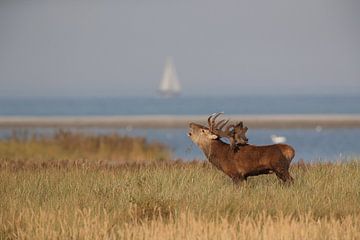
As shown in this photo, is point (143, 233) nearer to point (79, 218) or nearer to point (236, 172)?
point (79, 218)

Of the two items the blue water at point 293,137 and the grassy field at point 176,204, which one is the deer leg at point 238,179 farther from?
the blue water at point 293,137

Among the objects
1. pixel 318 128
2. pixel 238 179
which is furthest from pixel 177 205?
pixel 318 128

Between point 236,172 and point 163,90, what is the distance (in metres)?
135

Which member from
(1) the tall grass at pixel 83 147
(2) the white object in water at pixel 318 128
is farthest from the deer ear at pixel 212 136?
(2) the white object in water at pixel 318 128

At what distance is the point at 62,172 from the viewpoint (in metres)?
19.2

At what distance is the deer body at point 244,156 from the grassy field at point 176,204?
34 cm

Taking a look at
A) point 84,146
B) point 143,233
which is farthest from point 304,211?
point 84,146

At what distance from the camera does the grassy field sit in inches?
506

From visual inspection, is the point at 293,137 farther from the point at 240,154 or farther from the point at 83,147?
the point at 240,154

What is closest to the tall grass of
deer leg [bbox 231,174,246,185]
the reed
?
the reed

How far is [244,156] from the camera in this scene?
15352 millimetres

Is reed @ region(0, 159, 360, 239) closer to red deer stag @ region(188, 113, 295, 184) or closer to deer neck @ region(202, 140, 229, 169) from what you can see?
red deer stag @ region(188, 113, 295, 184)

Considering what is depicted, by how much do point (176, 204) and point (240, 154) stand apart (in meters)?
1.38

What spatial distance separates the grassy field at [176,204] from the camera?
12.9 meters
